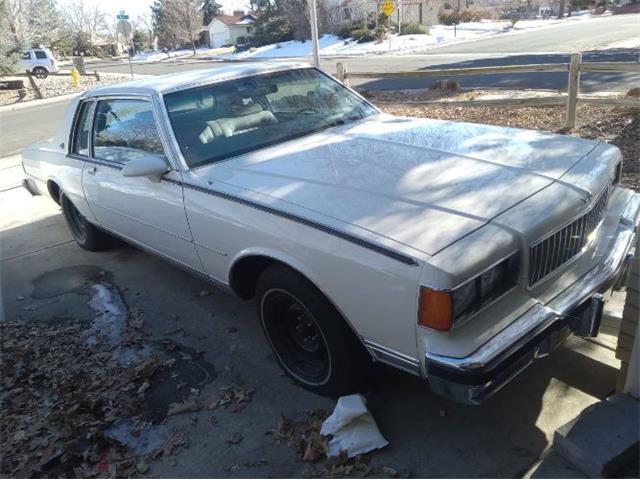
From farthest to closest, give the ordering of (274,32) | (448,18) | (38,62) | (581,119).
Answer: (448,18), (274,32), (38,62), (581,119)

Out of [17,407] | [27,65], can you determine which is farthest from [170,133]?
[27,65]

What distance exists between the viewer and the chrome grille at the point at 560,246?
242 cm

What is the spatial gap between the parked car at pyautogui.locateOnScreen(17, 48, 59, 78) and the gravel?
2839cm

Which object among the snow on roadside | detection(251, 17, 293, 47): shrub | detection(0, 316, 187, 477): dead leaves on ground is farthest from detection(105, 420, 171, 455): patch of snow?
detection(251, 17, 293, 47): shrub

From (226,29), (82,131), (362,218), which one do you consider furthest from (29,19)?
(362,218)

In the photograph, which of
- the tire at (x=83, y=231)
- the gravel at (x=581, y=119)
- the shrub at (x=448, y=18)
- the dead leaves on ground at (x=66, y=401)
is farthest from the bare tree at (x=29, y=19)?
the shrub at (x=448, y=18)

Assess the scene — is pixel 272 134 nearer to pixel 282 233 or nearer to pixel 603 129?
pixel 282 233

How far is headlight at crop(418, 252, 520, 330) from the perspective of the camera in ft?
7.00

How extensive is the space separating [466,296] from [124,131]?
299 centimetres

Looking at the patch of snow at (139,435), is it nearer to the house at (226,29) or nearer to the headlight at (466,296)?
the headlight at (466,296)

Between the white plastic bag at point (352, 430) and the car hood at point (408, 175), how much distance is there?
3.00ft

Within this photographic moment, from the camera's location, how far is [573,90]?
7621 millimetres

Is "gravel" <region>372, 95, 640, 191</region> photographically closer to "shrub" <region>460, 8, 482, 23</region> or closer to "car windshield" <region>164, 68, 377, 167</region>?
"car windshield" <region>164, 68, 377, 167</region>

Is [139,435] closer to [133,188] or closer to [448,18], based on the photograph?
[133,188]
